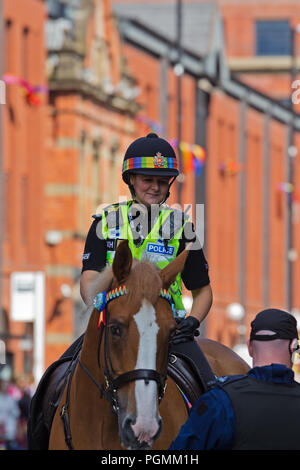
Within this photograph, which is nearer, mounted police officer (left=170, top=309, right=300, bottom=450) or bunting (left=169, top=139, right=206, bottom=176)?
mounted police officer (left=170, top=309, right=300, bottom=450)

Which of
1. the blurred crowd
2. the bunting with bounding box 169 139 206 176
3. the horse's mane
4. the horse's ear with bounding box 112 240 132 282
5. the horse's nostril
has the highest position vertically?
the bunting with bounding box 169 139 206 176

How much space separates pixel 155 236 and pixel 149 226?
0.45ft

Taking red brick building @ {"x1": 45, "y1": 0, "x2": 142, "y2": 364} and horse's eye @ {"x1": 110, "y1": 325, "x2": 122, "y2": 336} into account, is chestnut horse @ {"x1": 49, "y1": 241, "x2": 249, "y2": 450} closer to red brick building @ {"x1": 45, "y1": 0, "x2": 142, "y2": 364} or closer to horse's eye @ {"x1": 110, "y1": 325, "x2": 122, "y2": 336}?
horse's eye @ {"x1": 110, "y1": 325, "x2": 122, "y2": 336}

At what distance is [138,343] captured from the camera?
295 inches

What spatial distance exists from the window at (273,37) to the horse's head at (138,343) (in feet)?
322

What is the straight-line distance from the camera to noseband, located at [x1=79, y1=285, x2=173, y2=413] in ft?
24.4

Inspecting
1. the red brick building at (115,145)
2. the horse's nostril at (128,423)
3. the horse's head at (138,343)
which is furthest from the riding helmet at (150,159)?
the red brick building at (115,145)

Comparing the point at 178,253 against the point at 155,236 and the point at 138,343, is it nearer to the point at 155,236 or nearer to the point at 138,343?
the point at 155,236

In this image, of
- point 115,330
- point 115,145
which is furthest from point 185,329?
point 115,145

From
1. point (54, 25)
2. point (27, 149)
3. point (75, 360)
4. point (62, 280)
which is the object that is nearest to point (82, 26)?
point (54, 25)

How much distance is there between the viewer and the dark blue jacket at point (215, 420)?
628 cm

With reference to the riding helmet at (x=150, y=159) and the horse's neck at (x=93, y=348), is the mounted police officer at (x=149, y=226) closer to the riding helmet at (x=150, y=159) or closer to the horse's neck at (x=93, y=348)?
the riding helmet at (x=150, y=159)

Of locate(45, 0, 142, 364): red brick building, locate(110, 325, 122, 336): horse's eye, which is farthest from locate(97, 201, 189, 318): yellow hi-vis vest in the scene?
locate(45, 0, 142, 364): red brick building

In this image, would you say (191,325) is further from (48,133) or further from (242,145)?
(242,145)
